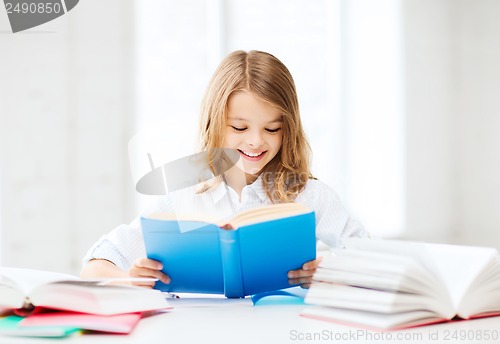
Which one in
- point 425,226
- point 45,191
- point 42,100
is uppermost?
point 42,100

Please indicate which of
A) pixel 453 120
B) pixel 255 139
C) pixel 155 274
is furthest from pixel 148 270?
pixel 453 120

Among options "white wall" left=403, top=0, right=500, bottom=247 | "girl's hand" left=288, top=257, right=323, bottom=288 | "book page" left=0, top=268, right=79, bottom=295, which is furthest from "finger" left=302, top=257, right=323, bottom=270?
"white wall" left=403, top=0, right=500, bottom=247

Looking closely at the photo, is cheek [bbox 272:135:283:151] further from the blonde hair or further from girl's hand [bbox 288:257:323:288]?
girl's hand [bbox 288:257:323:288]

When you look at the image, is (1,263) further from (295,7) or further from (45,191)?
(295,7)

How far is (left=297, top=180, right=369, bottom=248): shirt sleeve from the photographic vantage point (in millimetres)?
1643

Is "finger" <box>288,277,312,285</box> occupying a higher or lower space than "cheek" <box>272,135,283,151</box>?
lower

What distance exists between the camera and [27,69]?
294cm

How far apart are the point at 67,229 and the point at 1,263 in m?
0.33

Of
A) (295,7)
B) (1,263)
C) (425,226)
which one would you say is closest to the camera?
(1,263)

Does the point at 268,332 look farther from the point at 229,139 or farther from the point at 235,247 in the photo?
the point at 229,139

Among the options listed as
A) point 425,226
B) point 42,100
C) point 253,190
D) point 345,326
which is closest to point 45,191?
point 42,100

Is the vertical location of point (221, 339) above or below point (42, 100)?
below

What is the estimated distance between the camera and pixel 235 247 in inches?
42.4

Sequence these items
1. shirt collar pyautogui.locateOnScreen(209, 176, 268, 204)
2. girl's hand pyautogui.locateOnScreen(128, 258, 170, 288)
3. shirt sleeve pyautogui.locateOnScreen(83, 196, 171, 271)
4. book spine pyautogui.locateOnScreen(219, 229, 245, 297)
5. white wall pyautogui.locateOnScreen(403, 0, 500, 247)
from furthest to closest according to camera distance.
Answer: white wall pyautogui.locateOnScreen(403, 0, 500, 247)
shirt collar pyautogui.locateOnScreen(209, 176, 268, 204)
shirt sleeve pyautogui.locateOnScreen(83, 196, 171, 271)
girl's hand pyautogui.locateOnScreen(128, 258, 170, 288)
book spine pyautogui.locateOnScreen(219, 229, 245, 297)
